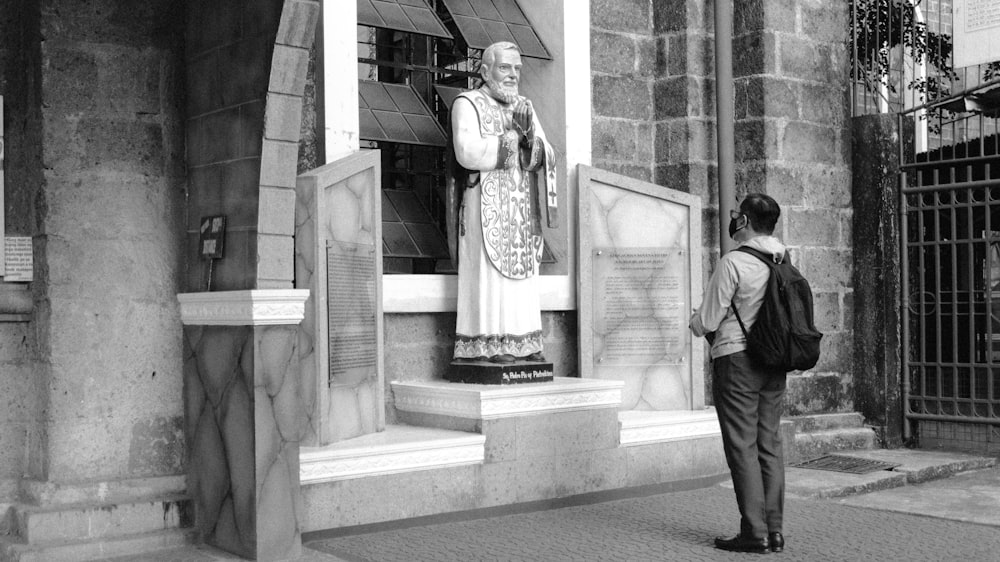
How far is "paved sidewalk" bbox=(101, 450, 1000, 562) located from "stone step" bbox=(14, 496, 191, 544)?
194mm

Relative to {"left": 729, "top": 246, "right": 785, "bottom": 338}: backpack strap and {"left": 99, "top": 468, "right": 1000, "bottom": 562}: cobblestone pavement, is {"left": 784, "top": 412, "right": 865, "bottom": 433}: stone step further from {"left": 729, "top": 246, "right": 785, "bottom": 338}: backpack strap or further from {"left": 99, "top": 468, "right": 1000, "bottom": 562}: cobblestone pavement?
{"left": 729, "top": 246, "right": 785, "bottom": 338}: backpack strap

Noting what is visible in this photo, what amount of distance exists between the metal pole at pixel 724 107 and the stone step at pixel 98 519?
196 inches

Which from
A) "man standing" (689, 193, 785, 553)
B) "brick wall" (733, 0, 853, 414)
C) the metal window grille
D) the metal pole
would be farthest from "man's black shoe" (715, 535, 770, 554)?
the metal window grille

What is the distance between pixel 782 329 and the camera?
20.9 feet

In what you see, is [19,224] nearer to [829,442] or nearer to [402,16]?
[402,16]

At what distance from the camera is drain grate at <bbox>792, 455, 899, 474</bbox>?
9.43m

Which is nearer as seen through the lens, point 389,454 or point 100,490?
point 100,490

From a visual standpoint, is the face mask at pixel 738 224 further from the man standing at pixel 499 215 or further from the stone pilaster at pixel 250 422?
the stone pilaster at pixel 250 422

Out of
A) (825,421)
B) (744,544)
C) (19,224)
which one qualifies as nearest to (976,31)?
(825,421)

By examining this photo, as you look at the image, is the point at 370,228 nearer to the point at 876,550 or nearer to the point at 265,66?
the point at 265,66

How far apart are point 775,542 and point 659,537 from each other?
0.71 m

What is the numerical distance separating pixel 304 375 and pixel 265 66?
168 cm

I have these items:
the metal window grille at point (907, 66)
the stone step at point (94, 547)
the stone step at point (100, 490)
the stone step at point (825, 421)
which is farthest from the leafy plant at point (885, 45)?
the stone step at point (94, 547)

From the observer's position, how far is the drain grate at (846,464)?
30.9 ft
